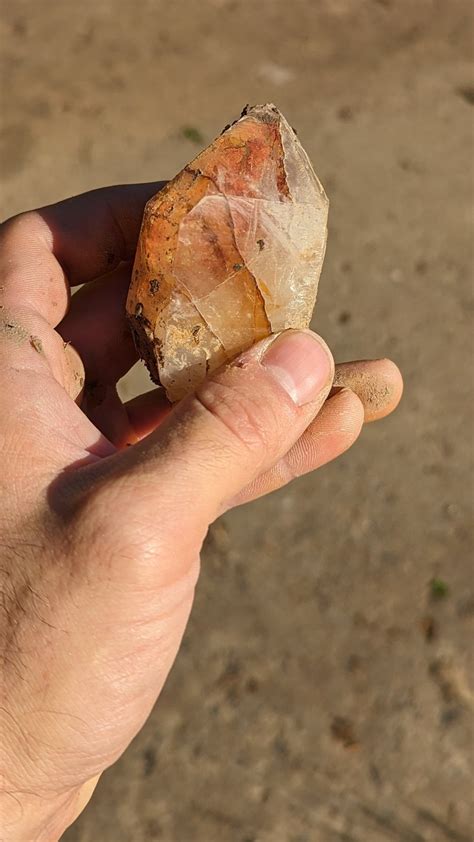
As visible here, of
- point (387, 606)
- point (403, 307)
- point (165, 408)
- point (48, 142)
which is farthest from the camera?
point (48, 142)

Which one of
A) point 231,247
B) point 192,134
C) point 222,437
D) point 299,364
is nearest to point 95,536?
point 222,437

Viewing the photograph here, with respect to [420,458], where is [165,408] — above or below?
above

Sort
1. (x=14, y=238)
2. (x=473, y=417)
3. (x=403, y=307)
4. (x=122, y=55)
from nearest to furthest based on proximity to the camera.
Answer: (x=14, y=238)
(x=473, y=417)
(x=403, y=307)
(x=122, y=55)

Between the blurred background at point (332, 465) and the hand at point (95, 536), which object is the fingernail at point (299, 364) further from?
the blurred background at point (332, 465)

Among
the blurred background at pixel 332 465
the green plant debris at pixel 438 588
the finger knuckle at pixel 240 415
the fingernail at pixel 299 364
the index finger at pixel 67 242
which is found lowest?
the green plant debris at pixel 438 588

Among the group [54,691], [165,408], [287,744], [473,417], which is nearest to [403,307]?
[473,417]

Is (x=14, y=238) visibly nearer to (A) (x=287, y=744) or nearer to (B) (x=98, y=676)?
(B) (x=98, y=676)

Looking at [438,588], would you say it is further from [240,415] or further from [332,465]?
[240,415]

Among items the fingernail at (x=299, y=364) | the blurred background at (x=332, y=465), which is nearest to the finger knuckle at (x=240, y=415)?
the fingernail at (x=299, y=364)
